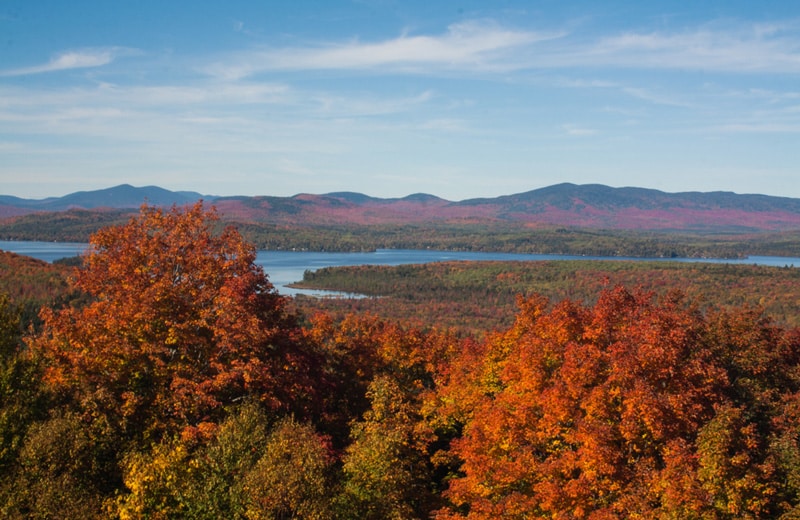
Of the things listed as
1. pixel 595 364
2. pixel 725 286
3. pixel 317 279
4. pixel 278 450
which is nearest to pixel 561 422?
pixel 595 364

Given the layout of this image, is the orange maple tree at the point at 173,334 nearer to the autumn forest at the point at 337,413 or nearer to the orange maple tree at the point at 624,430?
the autumn forest at the point at 337,413

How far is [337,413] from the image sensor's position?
29062mm

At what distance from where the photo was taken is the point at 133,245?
2556 cm

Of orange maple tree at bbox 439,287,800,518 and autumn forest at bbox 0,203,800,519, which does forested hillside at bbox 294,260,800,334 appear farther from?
orange maple tree at bbox 439,287,800,518

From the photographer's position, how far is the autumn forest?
17.5 meters

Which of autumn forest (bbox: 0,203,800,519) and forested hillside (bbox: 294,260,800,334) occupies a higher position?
autumn forest (bbox: 0,203,800,519)

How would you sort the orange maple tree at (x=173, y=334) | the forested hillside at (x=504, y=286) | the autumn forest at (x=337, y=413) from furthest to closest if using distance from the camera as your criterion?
the forested hillside at (x=504, y=286), the orange maple tree at (x=173, y=334), the autumn forest at (x=337, y=413)

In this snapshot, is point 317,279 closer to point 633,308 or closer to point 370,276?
point 370,276

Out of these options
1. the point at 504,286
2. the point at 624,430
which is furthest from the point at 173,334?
the point at 504,286

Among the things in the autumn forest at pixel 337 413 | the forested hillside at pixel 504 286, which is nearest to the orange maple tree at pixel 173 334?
the autumn forest at pixel 337 413

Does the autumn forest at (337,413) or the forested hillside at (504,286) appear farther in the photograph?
the forested hillside at (504,286)

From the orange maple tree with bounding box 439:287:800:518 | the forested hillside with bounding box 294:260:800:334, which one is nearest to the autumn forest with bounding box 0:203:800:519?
the orange maple tree with bounding box 439:287:800:518

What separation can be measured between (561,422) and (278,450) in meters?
9.07

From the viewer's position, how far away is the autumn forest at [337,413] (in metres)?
17.5
